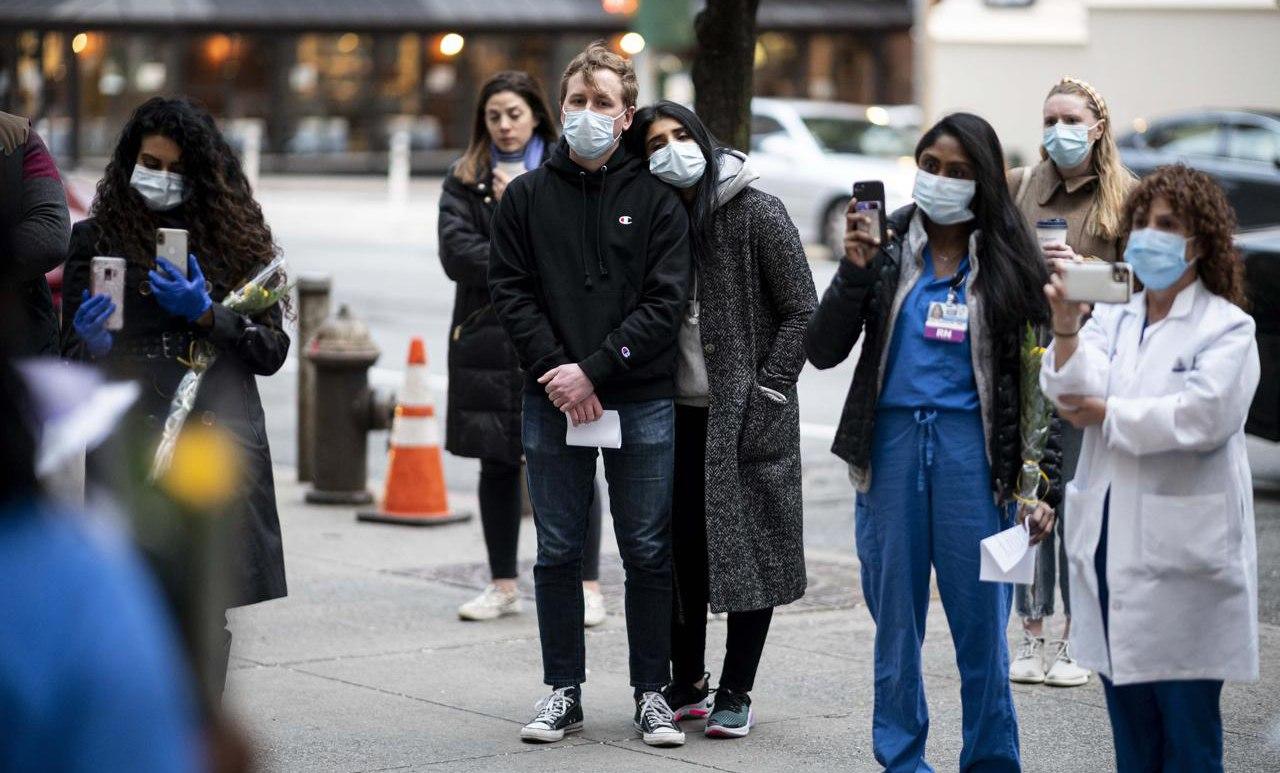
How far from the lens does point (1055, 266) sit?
490 cm

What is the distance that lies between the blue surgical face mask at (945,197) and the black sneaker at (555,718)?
5.92 feet

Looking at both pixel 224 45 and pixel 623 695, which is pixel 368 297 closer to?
pixel 623 695

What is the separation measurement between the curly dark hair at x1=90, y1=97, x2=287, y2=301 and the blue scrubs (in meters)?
1.82

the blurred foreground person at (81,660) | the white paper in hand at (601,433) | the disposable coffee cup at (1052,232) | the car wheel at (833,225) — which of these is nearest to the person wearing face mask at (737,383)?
the white paper in hand at (601,433)

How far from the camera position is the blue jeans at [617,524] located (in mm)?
5406

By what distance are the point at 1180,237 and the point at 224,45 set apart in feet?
116

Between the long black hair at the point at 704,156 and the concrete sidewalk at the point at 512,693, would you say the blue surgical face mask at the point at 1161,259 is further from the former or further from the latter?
the concrete sidewalk at the point at 512,693

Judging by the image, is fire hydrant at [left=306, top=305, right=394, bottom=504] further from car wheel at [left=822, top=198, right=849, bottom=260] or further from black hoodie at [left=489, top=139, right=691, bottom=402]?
car wheel at [left=822, top=198, right=849, bottom=260]

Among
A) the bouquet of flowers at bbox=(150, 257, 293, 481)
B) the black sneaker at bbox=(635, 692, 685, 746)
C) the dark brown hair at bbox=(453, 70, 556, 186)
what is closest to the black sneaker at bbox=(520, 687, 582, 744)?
the black sneaker at bbox=(635, 692, 685, 746)

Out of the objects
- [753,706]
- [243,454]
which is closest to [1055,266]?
[753,706]

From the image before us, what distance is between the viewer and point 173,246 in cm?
488

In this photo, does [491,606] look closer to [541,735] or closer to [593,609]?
[593,609]

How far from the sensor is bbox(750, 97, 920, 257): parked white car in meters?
22.6

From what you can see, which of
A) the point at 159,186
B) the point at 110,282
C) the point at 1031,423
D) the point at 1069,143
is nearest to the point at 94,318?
the point at 110,282
